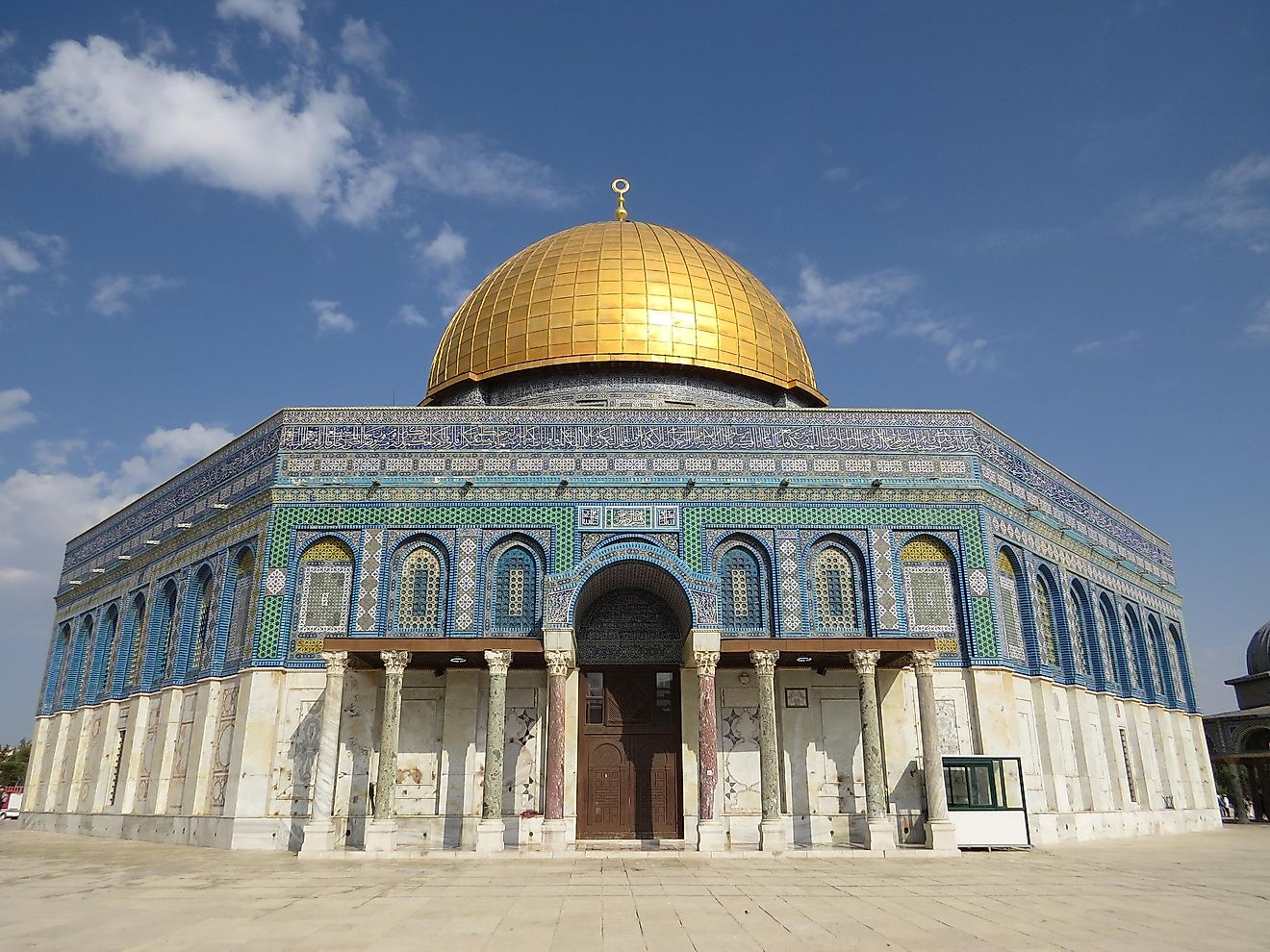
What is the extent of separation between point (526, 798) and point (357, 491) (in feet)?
22.7

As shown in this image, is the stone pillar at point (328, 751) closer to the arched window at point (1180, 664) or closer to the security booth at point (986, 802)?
the security booth at point (986, 802)

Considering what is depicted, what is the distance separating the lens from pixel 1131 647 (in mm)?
25922

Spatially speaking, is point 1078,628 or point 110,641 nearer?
point 1078,628

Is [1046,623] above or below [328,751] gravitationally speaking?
above

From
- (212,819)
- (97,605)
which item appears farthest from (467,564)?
(97,605)

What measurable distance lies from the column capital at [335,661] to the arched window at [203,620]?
181 inches

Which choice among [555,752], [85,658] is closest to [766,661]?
[555,752]

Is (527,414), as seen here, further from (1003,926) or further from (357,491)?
(1003,926)

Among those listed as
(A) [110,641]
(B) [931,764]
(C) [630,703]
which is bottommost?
(B) [931,764]

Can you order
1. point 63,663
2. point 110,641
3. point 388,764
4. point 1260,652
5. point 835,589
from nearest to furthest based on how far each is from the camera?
point 388,764
point 835,589
point 110,641
point 63,663
point 1260,652

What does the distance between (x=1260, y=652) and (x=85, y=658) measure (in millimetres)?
44843

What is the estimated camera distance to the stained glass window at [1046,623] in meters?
20.9

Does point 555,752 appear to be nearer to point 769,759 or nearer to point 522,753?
point 522,753

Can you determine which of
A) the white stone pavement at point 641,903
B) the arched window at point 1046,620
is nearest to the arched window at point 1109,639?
the arched window at point 1046,620
